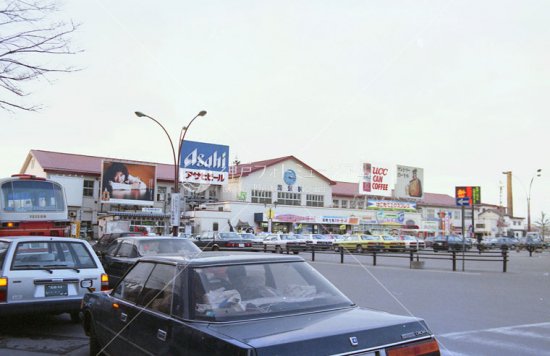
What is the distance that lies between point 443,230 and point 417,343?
8265cm

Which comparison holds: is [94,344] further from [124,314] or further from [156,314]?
[156,314]

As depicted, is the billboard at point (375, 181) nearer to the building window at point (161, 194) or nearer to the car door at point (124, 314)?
the building window at point (161, 194)

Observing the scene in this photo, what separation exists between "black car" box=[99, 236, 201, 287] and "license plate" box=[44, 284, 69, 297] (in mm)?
3196

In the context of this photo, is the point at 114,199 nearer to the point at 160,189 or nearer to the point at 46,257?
the point at 160,189

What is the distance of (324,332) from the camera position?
3309mm

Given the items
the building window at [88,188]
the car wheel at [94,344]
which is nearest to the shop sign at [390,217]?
the building window at [88,188]

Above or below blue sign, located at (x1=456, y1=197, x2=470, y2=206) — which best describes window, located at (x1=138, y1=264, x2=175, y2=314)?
below

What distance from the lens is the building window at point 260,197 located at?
210 feet

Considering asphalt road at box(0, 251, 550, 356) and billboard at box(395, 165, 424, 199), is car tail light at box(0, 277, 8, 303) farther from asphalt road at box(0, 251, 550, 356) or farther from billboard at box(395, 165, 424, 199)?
billboard at box(395, 165, 424, 199)

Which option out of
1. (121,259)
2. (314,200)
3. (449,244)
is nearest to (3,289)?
(121,259)

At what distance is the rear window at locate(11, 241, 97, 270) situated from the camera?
7750 millimetres

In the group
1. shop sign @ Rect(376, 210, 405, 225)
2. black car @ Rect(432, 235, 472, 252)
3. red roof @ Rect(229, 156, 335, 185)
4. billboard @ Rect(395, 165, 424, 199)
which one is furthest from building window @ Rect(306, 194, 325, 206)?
black car @ Rect(432, 235, 472, 252)

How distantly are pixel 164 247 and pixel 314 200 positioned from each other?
59861mm

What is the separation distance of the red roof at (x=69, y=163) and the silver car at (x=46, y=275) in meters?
50.9
